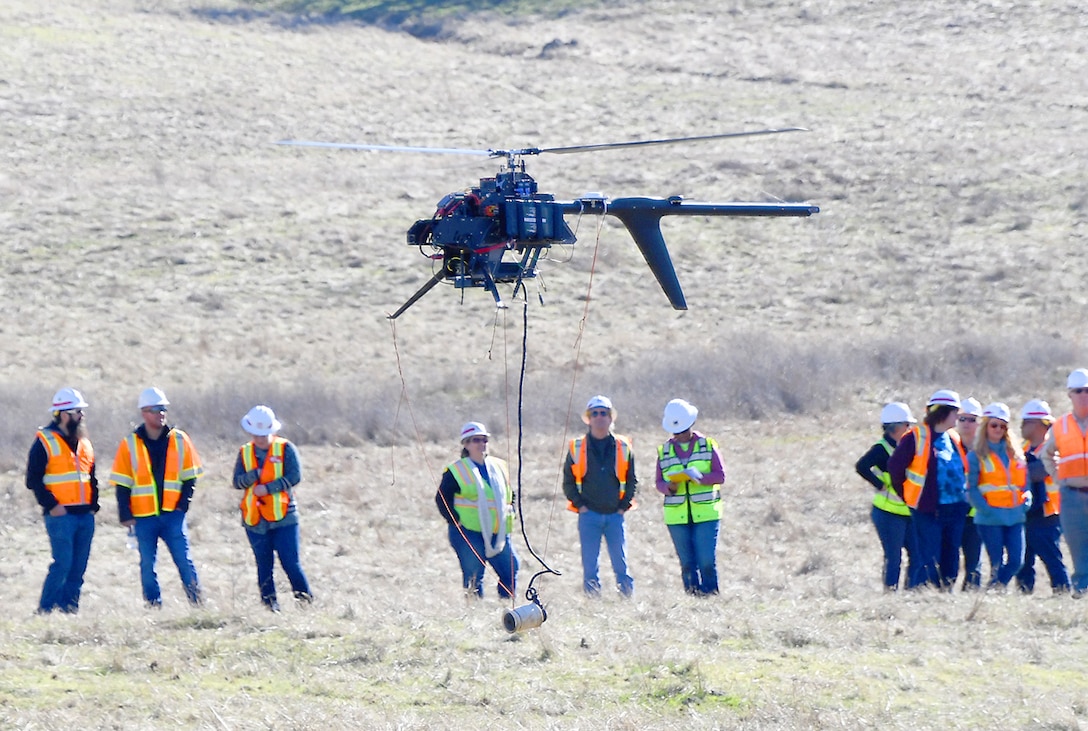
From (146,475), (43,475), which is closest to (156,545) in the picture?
(146,475)

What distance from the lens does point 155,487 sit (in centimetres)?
1226

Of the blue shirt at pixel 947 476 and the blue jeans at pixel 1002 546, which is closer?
the blue shirt at pixel 947 476

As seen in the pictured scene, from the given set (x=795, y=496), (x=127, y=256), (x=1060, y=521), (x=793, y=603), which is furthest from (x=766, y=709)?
(x=127, y=256)

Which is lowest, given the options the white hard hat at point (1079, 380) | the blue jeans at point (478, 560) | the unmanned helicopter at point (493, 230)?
the blue jeans at point (478, 560)

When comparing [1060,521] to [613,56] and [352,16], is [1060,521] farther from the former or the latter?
[352,16]

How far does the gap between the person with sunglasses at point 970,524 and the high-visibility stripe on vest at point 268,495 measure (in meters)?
5.83

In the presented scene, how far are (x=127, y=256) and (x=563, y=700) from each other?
27254 mm

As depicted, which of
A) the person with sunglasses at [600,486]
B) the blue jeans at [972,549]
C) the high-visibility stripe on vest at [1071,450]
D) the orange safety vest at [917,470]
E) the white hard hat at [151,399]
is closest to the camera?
the high-visibility stripe on vest at [1071,450]

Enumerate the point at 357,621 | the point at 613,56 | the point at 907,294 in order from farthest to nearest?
the point at 613,56, the point at 907,294, the point at 357,621

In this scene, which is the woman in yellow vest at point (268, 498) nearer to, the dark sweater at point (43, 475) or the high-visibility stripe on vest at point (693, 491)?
the dark sweater at point (43, 475)

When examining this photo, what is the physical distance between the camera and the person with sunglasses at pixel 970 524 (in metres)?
12.7

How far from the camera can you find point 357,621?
10.8m

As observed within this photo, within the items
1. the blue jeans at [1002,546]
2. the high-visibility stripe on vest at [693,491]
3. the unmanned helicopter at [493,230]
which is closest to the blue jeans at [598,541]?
the high-visibility stripe on vest at [693,491]

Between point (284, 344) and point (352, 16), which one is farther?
point (352, 16)
